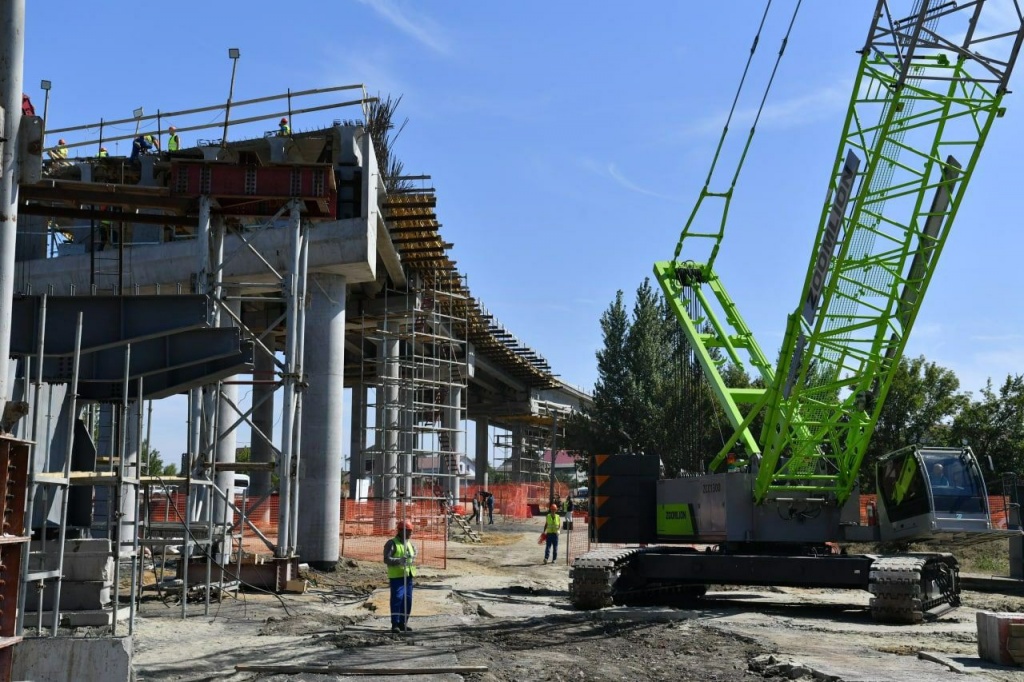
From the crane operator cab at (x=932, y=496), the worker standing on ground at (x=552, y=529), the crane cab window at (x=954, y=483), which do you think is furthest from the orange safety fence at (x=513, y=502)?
the crane cab window at (x=954, y=483)

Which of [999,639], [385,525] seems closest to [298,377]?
[999,639]

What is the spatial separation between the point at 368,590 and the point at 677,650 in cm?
881

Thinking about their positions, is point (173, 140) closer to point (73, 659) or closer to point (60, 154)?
point (60, 154)

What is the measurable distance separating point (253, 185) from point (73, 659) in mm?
10819

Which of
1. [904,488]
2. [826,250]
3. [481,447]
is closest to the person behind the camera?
[826,250]

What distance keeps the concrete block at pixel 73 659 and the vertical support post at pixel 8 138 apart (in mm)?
2291

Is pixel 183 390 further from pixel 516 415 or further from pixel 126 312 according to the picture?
pixel 516 415

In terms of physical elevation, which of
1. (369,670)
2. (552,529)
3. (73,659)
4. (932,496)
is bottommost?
(369,670)

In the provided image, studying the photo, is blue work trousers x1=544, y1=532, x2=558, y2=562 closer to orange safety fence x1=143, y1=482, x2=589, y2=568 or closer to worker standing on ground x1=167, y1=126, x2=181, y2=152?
orange safety fence x1=143, y1=482, x2=589, y2=568

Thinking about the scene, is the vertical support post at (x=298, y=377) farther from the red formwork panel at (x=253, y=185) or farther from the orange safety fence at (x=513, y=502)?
the orange safety fence at (x=513, y=502)

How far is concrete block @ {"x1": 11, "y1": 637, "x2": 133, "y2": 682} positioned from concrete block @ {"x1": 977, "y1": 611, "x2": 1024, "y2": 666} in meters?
9.38

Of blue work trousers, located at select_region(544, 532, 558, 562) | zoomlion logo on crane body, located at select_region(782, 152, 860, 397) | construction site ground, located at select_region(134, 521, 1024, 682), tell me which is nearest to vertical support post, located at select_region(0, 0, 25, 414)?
construction site ground, located at select_region(134, 521, 1024, 682)

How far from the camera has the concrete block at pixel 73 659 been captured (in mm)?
8891

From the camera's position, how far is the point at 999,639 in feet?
41.2
